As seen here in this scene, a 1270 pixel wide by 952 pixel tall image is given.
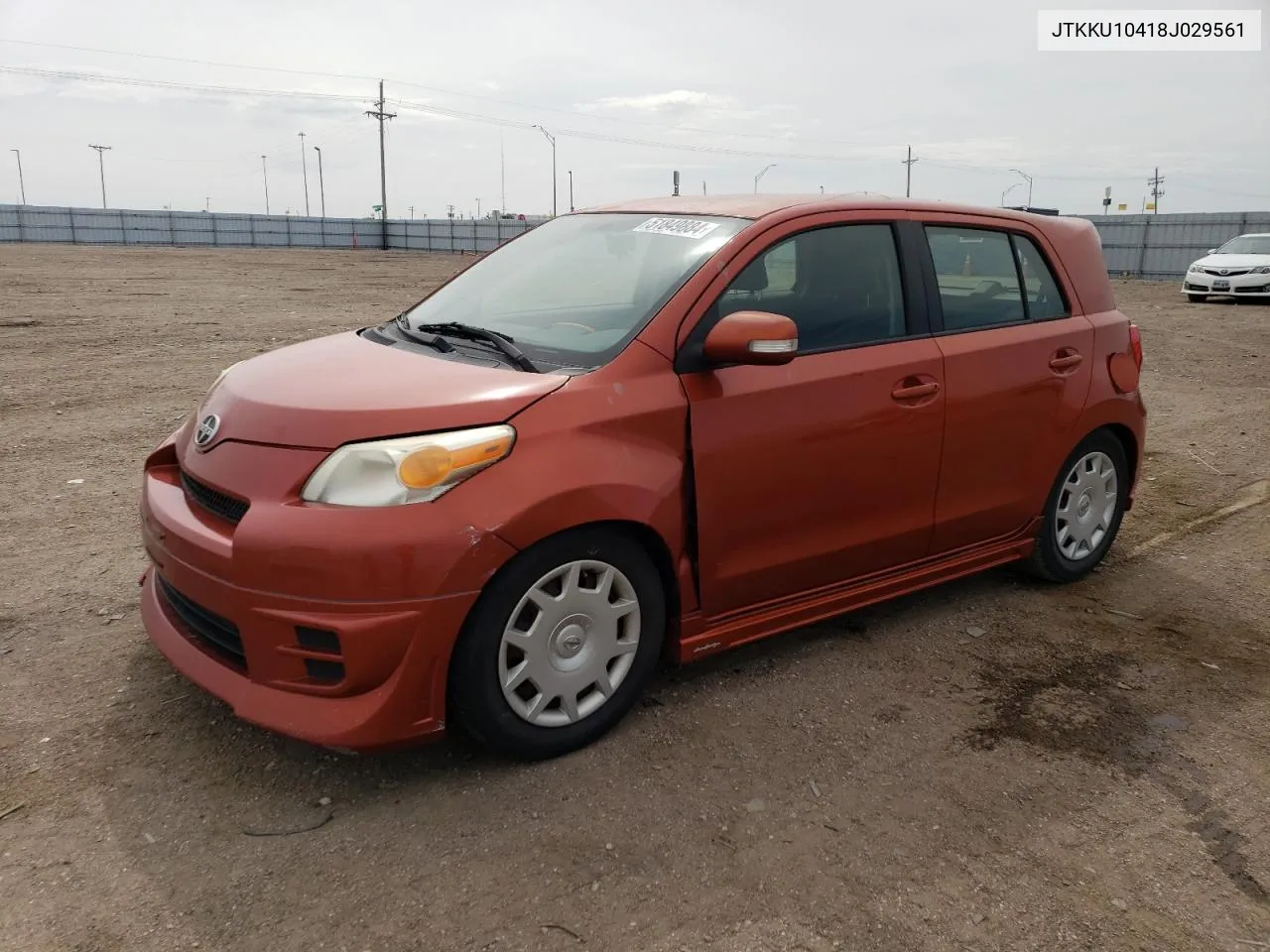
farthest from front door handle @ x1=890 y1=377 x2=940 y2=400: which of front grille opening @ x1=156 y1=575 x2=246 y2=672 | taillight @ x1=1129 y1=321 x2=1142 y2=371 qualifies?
front grille opening @ x1=156 y1=575 x2=246 y2=672

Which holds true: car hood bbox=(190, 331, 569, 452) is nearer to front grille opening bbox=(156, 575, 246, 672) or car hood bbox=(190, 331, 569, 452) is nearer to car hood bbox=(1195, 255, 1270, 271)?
front grille opening bbox=(156, 575, 246, 672)

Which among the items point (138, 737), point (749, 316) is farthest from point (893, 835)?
point (138, 737)

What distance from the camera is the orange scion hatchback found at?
274cm

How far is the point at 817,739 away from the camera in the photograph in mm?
3270

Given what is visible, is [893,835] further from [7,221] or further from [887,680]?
[7,221]

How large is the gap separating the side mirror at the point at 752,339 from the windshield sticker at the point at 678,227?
0.54m

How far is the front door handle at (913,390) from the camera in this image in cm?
373

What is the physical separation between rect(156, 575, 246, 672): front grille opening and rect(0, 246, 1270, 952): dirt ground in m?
0.35

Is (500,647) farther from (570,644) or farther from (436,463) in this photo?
(436,463)

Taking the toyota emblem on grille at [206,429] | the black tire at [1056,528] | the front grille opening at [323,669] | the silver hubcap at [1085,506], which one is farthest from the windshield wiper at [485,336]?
the silver hubcap at [1085,506]

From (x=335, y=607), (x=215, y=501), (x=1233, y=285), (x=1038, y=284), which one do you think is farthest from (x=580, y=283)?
(x=1233, y=285)

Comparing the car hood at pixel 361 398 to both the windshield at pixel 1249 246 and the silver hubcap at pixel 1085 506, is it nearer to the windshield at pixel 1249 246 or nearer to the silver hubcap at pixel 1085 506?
the silver hubcap at pixel 1085 506

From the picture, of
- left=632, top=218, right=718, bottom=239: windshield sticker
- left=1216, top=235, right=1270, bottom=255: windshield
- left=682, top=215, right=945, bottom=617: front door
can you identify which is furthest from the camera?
left=1216, top=235, right=1270, bottom=255: windshield

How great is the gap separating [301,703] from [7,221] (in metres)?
60.8
